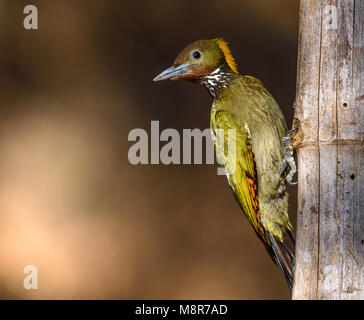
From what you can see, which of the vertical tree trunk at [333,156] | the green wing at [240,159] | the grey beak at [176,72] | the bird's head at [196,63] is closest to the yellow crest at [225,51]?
the bird's head at [196,63]

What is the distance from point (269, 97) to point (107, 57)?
2.62 m

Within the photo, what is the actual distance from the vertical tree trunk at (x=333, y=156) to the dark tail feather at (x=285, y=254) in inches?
39.2

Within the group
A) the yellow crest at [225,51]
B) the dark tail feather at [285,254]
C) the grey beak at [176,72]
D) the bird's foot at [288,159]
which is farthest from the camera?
the yellow crest at [225,51]

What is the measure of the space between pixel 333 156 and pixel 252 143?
111cm

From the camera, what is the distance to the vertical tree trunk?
7.09ft

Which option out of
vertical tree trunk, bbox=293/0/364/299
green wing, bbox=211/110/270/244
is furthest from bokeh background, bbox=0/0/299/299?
vertical tree trunk, bbox=293/0/364/299

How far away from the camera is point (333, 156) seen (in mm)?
2221

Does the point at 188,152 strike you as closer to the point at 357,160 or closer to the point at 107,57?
the point at 107,57

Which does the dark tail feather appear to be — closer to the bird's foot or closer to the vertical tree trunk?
the bird's foot

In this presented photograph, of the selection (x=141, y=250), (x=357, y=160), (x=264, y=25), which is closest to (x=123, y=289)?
(x=141, y=250)

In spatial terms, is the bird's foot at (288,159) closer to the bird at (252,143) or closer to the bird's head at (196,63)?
the bird at (252,143)

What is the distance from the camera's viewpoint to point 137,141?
5555 mm

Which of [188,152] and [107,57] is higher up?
[107,57]

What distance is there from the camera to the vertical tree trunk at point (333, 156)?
216cm
